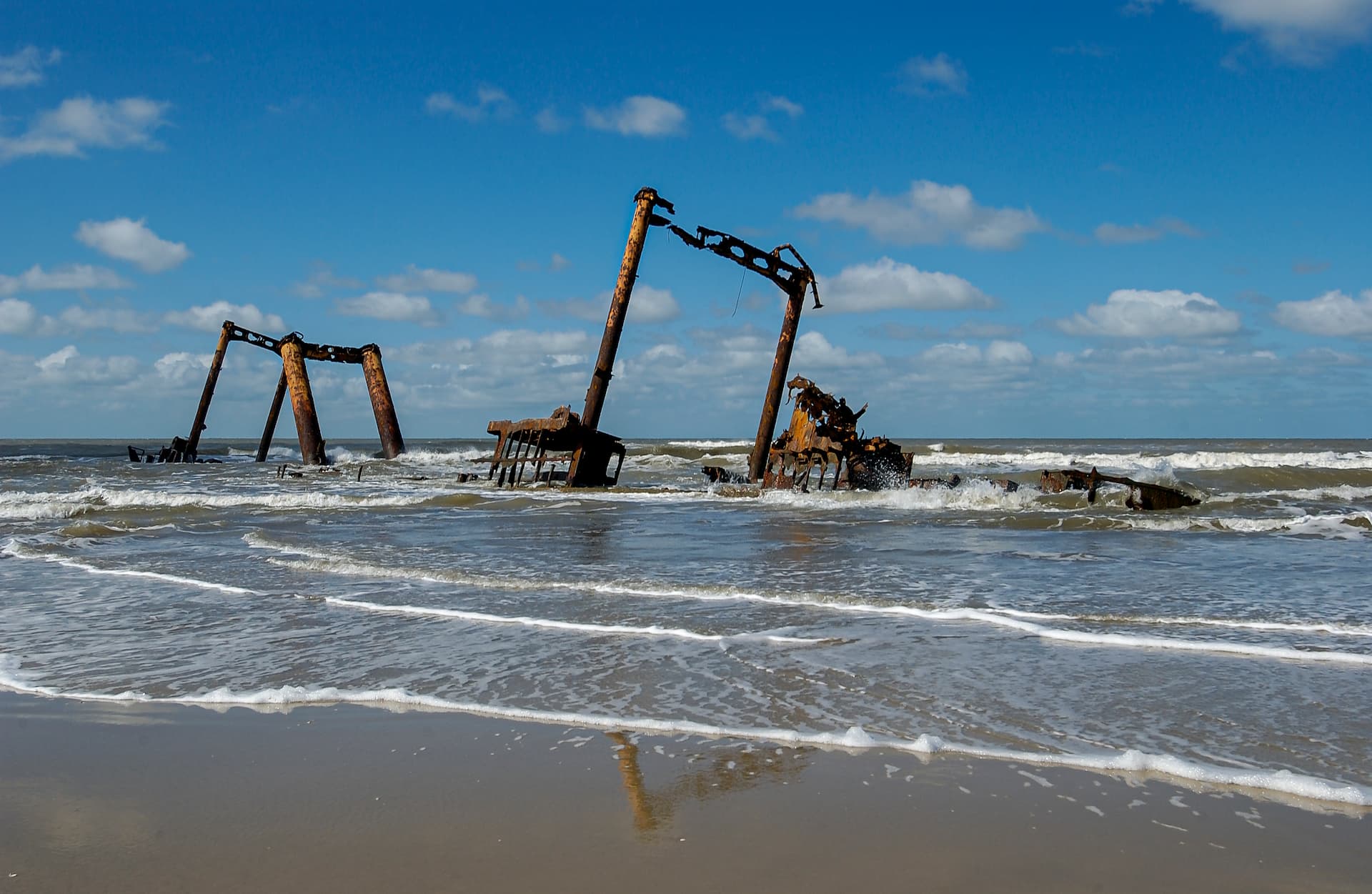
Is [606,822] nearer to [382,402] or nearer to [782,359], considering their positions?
[782,359]

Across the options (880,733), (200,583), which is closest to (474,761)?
(880,733)

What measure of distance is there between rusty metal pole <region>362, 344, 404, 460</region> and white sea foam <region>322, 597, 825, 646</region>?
2132 cm

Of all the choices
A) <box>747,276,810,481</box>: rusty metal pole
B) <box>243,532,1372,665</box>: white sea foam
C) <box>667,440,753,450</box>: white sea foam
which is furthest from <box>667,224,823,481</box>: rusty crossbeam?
<box>667,440,753,450</box>: white sea foam

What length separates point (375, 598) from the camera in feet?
24.9

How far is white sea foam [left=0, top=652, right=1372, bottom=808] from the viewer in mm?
3293

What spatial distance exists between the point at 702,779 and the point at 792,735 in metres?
0.58

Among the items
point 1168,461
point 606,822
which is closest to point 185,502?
point 606,822

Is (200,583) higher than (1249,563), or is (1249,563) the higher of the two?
(1249,563)

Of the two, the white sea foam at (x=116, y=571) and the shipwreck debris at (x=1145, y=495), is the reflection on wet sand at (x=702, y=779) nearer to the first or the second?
the white sea foam at (x=116, y=571)

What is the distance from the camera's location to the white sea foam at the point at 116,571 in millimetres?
8258

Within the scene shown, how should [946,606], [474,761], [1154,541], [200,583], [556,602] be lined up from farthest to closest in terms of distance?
[1154,541], [200,583], [556,602], [946,606], [474,761]

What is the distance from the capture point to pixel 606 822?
3.06 meters

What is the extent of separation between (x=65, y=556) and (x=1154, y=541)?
11.6m

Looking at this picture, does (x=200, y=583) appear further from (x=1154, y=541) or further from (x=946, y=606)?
(x=1154, y=541)
